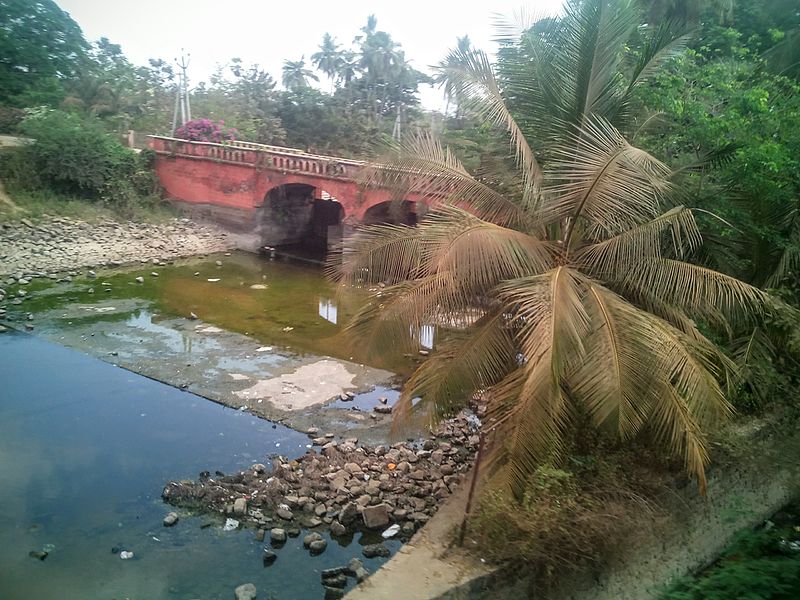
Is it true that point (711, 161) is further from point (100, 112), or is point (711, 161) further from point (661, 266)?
point (100, 112)

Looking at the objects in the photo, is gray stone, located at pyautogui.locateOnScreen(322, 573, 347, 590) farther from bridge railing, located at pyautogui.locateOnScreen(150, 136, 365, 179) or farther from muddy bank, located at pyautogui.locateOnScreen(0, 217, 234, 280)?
bridge railing, located at pyautogui.locateOnScreen(150, 136, 365, 179)

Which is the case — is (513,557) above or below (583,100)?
below

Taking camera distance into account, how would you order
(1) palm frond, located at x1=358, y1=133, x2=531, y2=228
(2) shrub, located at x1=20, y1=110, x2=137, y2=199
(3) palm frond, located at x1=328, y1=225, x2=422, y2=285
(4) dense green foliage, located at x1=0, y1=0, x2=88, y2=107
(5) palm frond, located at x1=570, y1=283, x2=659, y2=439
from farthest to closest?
(2) shrub, located at x1=20, y1=110, x2=137, y2=199, (4) dense green foliage, located at x1=0, y1=0, x2=88, y2=107, (1) palm frond, located at x1=358, y1=133, x2=531, y2=228, (3) palm frond, located at x1=328, y1=225, x2=422, y2=285, (5) palm frond, located at x1=570, y1=283, x2=659, y2=439

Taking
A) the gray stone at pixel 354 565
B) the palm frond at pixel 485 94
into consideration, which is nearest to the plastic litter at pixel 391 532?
the gray stone at pixel 354 565

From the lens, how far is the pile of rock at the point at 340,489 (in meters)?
6.49

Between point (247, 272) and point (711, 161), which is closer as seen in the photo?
point (711, 161)

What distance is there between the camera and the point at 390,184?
5.39 metres

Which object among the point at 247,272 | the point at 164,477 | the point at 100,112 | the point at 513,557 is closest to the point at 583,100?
the point at 513,557

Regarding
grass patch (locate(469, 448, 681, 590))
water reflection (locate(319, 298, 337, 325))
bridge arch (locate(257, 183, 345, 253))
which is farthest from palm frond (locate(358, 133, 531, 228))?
bridge arch (locate(257, 183, 345, 253))

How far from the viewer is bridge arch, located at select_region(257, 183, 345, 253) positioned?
2250cm

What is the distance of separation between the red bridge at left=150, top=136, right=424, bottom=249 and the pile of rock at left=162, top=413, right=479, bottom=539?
12696 mm

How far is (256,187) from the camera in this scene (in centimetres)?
2167

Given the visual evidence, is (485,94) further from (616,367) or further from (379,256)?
(616,367)

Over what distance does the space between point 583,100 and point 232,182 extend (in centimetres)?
1841
